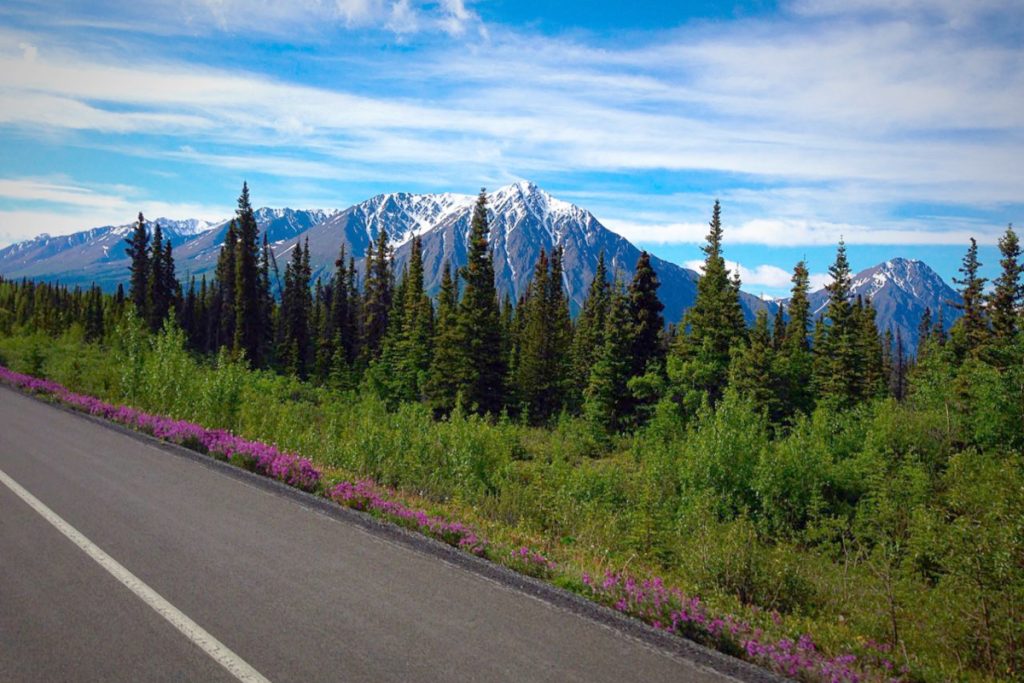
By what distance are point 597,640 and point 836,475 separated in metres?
16.0

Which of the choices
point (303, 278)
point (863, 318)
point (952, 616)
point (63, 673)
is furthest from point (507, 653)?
point (303, 278)

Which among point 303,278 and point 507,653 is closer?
point 507,653

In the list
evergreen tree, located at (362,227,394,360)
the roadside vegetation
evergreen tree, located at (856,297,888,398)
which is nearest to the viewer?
the roadside vegetation

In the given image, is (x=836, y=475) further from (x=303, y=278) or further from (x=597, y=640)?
(x=303, y=278)

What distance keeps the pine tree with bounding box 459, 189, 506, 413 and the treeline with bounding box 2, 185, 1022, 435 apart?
10 cm

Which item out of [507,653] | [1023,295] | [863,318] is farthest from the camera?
[863,318]

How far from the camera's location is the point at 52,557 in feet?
22.0

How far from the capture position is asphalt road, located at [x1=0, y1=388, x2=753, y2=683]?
4.69m

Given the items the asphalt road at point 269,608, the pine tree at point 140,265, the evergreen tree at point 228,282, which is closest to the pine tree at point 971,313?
the asphalt road at point 269,608

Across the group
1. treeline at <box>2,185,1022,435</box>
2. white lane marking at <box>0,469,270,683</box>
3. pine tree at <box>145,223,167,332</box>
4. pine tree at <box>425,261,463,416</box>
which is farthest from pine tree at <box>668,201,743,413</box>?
pine tree at <box>145,223,167,332</box>

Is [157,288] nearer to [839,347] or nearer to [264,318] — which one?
[264,318]

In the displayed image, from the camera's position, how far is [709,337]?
42.7m

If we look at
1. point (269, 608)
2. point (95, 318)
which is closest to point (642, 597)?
point (269, 608)

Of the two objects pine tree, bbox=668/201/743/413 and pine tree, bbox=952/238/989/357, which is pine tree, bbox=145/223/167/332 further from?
pine tree, bbox=952/238/989/357
